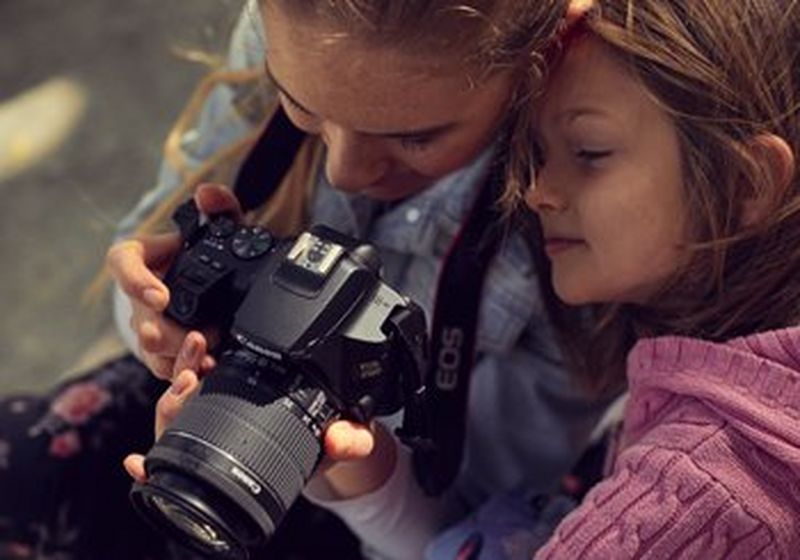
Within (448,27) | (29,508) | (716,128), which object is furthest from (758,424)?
(29,508)

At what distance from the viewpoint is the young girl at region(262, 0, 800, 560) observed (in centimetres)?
94

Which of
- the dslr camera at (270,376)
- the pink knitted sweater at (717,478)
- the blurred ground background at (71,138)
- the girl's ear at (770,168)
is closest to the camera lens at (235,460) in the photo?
the dslr camera at (270,376)

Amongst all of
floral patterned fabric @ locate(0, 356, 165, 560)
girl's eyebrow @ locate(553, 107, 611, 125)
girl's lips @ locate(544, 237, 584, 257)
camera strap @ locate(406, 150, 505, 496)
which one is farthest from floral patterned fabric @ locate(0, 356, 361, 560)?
girl's eyebrow @ locate(553, 107, 611, 125)

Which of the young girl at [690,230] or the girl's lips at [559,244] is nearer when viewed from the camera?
the young girl at [690,230]

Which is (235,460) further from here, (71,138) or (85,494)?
(71,138)

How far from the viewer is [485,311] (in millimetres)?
1252

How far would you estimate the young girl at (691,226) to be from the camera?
0.94 metres

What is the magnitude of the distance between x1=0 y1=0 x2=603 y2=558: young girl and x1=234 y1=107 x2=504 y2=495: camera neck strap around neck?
2 cm

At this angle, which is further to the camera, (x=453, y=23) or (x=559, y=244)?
(x=559, y=244)

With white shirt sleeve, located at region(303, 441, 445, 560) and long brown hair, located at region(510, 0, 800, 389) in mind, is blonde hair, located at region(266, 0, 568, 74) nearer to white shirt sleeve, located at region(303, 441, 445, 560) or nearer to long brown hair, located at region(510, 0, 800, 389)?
long brown hair, located at region(510, 0, 800, 389)

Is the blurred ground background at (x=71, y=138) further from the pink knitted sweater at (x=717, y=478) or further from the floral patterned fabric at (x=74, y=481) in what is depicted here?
the pink knitted sweater at (x=717, y=478)

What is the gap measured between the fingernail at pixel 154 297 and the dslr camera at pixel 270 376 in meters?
0.01

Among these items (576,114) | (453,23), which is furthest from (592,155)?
(453,23)

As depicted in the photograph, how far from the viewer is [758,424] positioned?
0.97 meters
